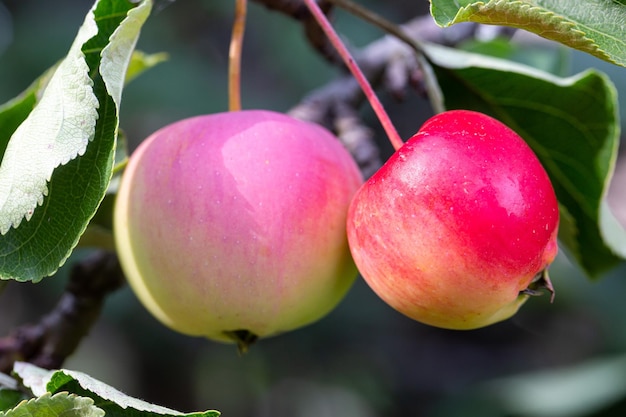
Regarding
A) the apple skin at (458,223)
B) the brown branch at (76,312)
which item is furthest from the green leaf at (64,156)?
the brown branch at (76,312)

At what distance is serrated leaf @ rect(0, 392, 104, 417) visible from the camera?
53 centimetres

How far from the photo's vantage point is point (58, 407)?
0.54 metres

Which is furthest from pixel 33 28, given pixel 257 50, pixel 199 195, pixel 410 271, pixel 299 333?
pixel 410 271

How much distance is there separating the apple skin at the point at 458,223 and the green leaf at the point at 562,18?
88 mm

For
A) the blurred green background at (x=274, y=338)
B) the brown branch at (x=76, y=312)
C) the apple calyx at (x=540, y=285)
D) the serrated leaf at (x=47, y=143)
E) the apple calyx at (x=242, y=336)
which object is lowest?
the blurred green background at (x=274, y=338)

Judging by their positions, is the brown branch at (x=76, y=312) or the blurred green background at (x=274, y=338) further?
the blurred green background at (x=274, y=338)

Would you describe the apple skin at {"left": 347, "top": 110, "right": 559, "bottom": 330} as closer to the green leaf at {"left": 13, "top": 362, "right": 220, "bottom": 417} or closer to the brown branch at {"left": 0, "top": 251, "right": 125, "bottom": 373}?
the green leaf at {"left": 13, "top": 362, "right": 220, "bottom": 417}

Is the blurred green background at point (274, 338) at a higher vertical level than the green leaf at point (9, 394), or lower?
lower

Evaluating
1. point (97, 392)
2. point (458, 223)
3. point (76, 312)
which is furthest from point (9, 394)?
point (458, 223)

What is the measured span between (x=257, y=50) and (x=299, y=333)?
3.00ft

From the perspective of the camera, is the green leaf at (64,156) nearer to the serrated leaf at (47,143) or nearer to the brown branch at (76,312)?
the serrated leaf at (47,143)

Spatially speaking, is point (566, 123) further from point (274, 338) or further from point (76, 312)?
point (274, 338)

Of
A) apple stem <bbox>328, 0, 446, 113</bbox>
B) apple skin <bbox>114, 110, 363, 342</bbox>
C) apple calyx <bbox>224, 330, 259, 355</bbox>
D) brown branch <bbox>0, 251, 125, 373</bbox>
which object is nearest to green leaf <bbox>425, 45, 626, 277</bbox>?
apple stem <bbox>328, 0, 446, 113</bbox>

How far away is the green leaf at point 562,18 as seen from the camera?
0.56 meters
